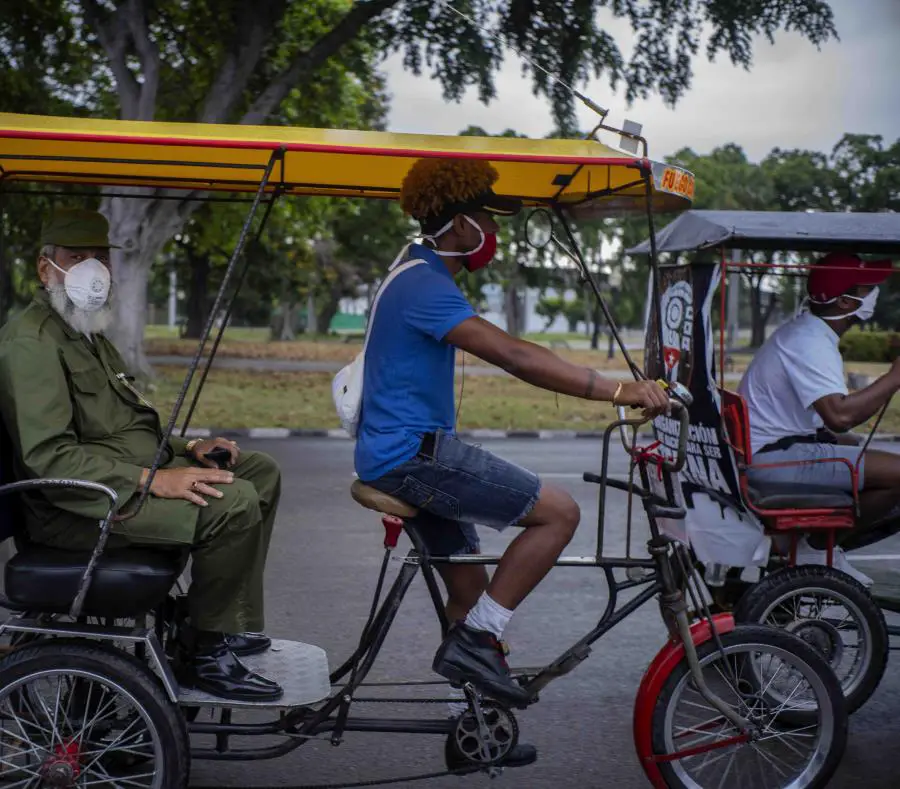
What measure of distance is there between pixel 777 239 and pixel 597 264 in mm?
32202

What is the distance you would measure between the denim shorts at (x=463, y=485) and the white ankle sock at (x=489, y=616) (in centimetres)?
23

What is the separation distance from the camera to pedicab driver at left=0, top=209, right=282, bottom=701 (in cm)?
344

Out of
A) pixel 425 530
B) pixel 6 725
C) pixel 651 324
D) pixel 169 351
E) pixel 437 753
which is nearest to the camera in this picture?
pixel 6 725

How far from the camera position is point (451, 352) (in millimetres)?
3572

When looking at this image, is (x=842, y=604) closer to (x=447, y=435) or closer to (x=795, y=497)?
(x=795, y=497)

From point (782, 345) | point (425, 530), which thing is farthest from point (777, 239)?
point (425, 530)

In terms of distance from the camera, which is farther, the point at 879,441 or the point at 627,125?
the point at 879,441

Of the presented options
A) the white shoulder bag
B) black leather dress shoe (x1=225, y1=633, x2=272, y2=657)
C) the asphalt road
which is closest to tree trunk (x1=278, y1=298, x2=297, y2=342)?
the asphalt road

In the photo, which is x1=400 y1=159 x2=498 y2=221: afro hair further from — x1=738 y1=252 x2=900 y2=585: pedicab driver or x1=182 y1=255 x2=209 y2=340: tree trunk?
x1=182 y1=255 x2=209 y2=340: tree trunk

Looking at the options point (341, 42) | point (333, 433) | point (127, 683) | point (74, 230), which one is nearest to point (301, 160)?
point (74, 230)

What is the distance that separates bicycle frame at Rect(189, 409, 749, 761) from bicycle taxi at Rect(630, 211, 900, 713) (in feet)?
3.20

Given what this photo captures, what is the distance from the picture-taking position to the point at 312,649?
3.96 metres

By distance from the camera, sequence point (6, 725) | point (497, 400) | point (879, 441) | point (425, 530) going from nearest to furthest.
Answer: point (6, 725), point (425, 530), point (879, 441), point (497, 400)

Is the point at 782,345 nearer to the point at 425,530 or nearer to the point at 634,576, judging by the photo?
the point at 634,576
